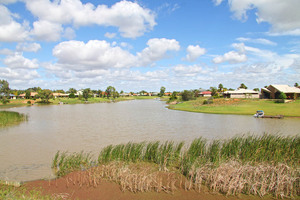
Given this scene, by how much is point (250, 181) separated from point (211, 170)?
2.21 metres

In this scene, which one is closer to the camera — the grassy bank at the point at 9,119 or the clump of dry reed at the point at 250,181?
the clump of dry reed at the point at 250,181

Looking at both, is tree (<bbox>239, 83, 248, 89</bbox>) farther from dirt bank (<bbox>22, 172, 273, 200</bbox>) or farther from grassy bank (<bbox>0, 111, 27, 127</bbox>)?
dirt bank (<bbox>22, 172, 273, 200</bbox>)

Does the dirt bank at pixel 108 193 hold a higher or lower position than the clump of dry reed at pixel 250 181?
lower

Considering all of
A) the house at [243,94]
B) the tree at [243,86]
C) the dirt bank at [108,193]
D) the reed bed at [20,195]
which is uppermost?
the tree at [243,86]

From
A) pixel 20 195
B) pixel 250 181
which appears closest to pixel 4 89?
pixel 20 195

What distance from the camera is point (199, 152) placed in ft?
52.3

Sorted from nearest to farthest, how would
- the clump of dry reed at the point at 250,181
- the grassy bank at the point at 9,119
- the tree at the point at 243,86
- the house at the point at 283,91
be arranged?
the clump of dry reed at the point at 250,181, the grassy bank at the point at 9,119, the house at the point at 283,91, the tree at the point at 243,86

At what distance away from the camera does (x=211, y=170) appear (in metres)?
12.5

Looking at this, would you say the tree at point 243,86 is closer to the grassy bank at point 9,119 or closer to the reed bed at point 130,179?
the grassy bank at point 9,119

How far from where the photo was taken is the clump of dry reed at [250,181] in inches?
437

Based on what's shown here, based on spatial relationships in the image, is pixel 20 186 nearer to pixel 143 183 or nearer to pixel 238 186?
pixel 143 183

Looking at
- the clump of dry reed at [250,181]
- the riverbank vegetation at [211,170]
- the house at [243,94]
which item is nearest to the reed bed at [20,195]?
the riverbank vegetation at [211,170]

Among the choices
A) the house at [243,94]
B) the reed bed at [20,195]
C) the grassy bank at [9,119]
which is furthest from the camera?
the house at [243,94]

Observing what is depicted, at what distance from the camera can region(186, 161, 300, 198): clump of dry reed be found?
11100mm
